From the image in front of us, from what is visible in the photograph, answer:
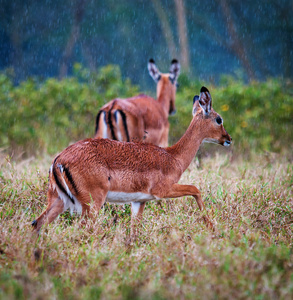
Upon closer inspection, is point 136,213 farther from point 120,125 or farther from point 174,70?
point 174,70

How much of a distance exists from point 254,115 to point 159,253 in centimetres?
595

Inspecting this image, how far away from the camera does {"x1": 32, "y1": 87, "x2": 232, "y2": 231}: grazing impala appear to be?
4020 millimetres

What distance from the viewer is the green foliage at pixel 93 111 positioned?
29.1ft

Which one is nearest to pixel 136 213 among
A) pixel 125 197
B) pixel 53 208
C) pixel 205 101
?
pixel 125 197

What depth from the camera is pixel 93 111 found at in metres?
9.49

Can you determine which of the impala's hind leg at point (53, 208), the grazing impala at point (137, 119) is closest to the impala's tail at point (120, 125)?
the grazing impala at point (137, 119)

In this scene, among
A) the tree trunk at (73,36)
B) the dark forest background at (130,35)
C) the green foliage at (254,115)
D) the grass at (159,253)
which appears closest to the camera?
the grass at (159,253)

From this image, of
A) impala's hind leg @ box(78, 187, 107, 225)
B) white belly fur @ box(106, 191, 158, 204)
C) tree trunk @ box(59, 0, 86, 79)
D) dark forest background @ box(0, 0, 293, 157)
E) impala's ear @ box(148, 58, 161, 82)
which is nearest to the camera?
impala's hind leg @ box(78, 187, 107, 225)

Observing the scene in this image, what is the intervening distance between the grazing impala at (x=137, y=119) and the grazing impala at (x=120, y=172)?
4.16 ft

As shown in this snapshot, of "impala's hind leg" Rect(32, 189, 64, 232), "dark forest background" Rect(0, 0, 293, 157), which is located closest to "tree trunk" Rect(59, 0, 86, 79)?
"dark forest background" Rect(0, 0, 293, 157)

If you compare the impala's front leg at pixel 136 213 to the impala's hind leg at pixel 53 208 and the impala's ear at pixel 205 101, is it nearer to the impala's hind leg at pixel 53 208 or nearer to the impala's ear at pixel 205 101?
the impala's hind leg at pixel 53 208

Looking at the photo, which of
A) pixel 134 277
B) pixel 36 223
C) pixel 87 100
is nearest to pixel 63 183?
pixel 36 223

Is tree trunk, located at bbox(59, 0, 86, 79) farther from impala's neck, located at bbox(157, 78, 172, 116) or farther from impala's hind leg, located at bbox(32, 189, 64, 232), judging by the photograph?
impala's hind leg, located at bbox(32, 189, 64, 232)

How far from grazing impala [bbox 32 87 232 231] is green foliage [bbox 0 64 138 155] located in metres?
4.43
